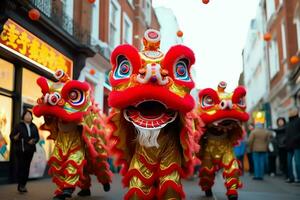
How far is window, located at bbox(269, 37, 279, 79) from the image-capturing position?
24.7 m

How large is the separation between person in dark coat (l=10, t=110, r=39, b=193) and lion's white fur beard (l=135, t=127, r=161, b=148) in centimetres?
450

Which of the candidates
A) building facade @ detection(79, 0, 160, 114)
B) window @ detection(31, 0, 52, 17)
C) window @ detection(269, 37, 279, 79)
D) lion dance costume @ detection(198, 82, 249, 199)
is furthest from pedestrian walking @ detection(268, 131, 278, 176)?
window @ detection(269, 37, 279, 79)

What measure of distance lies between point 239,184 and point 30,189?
4.55 metres

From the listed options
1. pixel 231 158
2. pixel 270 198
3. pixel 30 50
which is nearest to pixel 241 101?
pixel 231 158

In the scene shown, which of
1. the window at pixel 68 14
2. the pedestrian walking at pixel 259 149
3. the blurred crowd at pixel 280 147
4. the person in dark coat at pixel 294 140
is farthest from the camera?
the window at pixel 68 14

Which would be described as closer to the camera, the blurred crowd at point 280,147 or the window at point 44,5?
the blurred crowd at point 280,147

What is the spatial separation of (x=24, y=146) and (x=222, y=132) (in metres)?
3.84

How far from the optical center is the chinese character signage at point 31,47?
420 inches

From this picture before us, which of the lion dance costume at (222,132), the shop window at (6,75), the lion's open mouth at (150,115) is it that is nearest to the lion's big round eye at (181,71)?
the lion's open mouth at (150,115)

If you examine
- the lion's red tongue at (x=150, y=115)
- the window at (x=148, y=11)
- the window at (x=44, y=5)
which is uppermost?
the window at (x=148, y=11)

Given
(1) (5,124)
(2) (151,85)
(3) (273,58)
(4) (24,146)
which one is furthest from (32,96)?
(3) (273,58)

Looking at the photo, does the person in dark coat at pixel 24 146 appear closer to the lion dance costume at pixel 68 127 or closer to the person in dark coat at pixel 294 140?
the lion dance costume at pixel 68 127

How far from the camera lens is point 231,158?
23.4ft

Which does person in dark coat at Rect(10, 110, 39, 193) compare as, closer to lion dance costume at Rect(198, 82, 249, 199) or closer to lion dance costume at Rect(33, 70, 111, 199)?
lion dance costume at Rect(33, 70, 111, 199)
